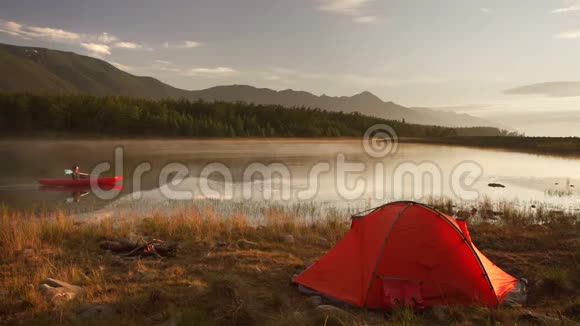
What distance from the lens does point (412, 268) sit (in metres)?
6.52

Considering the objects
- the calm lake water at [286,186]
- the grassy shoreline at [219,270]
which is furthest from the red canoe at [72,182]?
the grassy shoreline at [219,270]

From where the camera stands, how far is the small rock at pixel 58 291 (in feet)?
19.3

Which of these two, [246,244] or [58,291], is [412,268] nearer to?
[246,244]

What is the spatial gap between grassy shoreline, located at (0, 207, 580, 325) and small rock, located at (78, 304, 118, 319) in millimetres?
75

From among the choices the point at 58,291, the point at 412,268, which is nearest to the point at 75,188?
the point at 58,291

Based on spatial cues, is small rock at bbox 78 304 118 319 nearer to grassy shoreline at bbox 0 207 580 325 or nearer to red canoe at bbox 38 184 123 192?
grassy shoreline at bbox 0 207 580 325

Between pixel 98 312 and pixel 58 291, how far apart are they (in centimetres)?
89

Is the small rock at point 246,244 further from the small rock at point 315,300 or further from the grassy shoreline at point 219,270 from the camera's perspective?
the small rock at point 315,300

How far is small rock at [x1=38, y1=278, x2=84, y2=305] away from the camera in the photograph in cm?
588

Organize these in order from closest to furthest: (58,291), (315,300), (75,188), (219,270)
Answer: (58,291)
(315,300)
(219,270)
(75,188)

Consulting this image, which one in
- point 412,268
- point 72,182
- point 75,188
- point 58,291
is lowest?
point 75,188

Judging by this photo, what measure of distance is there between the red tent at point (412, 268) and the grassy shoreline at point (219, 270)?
40cm

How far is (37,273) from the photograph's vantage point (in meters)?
6.96

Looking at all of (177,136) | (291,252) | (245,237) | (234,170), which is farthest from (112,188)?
(177,136)
